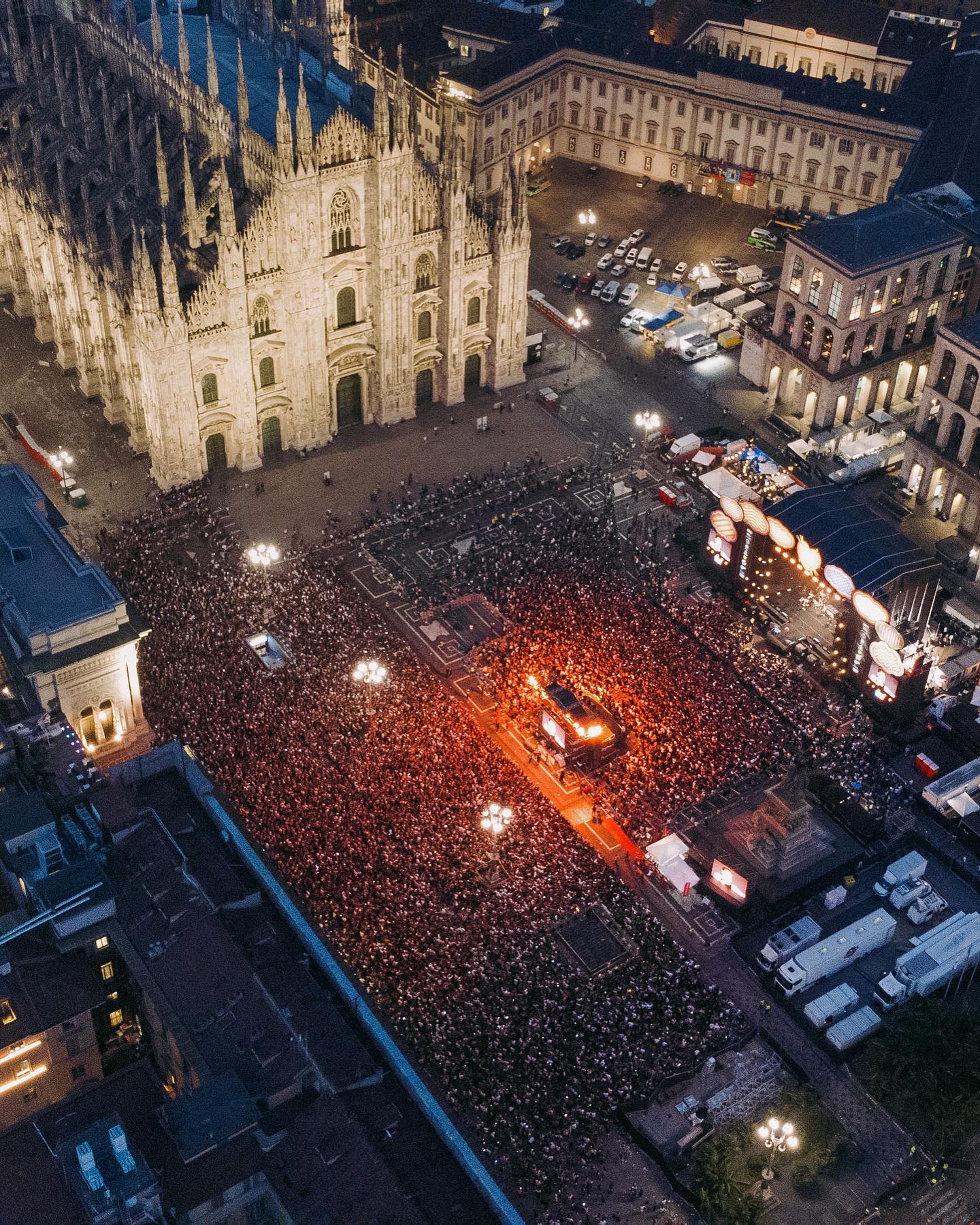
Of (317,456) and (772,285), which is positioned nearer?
(317,456)

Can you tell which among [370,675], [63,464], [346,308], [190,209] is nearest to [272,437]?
[346,308]

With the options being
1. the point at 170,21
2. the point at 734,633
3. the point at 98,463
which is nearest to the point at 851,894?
the point at 734,633

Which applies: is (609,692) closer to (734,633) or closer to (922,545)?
(734,633)

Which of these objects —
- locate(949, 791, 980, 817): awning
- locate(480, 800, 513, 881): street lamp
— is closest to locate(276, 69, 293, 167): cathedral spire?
locate(480, 800, 513, 881): street lamp

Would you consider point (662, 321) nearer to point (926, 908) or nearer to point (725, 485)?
→ point (725, 485)

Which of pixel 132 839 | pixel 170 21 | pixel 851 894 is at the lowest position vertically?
pixel 851 894

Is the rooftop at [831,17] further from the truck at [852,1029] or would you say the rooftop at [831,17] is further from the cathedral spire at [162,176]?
the truck at [852,1029]

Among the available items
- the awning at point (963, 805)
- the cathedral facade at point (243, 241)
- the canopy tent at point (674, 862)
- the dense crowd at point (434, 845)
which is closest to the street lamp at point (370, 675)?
the dense crowd at point (434, 845)
